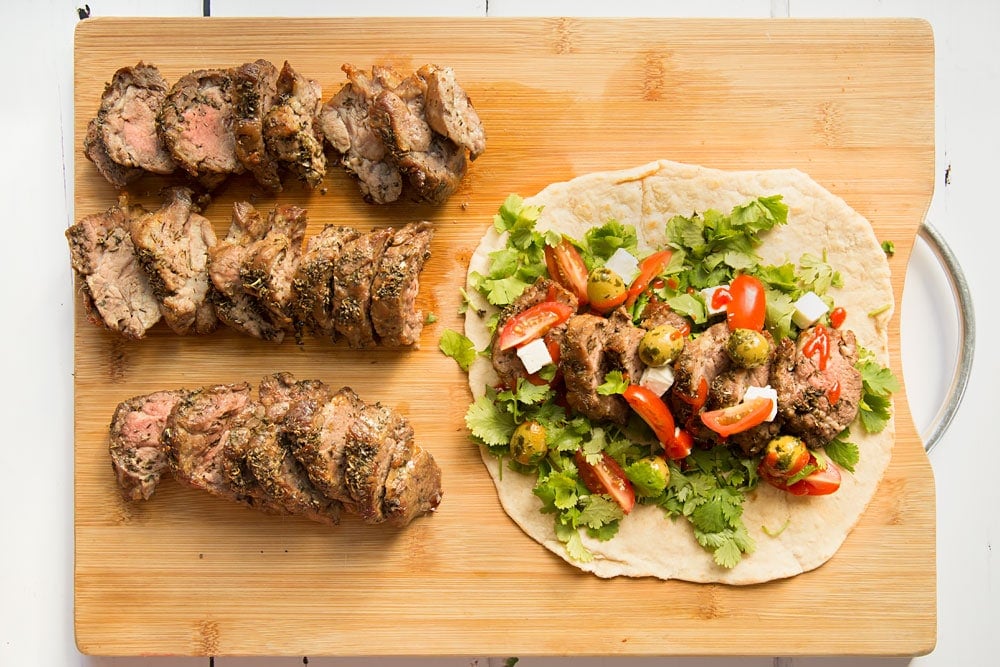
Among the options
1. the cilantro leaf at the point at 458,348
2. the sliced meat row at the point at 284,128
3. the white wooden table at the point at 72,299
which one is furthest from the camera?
the white wooden table at the point at 72,299

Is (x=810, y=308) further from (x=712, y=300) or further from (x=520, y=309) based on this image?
(x=520, y=309)

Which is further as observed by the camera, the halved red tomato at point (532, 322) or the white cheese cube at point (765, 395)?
the halved red tomato at point (532, 322)

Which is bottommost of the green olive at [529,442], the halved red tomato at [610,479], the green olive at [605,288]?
the halved red tomato at [610,479]

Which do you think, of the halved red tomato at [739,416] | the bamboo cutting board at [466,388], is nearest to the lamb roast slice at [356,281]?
the bamboo cutting board at [466,388]

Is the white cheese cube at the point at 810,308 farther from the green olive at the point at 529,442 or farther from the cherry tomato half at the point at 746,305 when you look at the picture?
the green olive at the point at 529,442

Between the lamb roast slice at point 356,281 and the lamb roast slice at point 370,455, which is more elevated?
the lamb roast slice at point 356,281
